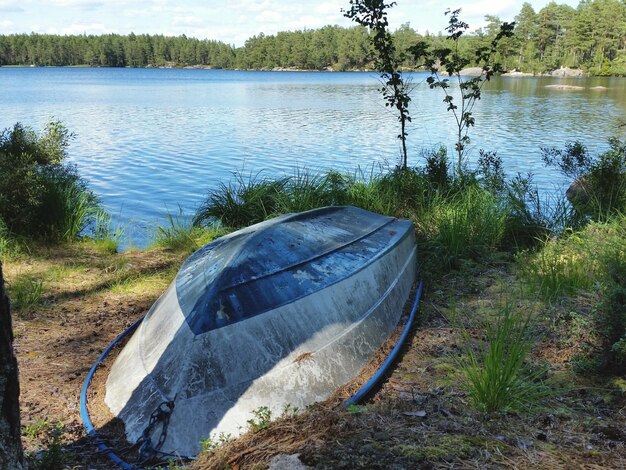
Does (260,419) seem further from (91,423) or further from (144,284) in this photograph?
(144,284)

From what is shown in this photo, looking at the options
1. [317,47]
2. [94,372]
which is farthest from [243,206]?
[317,47]

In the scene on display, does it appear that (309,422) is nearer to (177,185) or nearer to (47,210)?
(47,210)

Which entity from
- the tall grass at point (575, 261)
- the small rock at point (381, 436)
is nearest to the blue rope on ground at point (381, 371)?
the small rock at point (381, 436)

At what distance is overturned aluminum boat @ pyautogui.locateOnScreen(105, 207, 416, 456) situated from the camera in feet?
10.8

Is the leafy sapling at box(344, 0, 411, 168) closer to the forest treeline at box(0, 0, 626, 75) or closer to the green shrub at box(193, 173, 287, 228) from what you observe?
the green shrub at box(193, 173, 287, 228)

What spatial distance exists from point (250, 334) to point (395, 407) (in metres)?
1.01

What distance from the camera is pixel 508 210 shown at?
23.4 ft

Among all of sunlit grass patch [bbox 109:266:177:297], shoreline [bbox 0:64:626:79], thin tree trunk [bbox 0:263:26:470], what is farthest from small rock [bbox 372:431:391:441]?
shoreline [bbox 0:64:626:79]

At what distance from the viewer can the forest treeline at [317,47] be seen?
3115 inches

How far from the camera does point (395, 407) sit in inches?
125

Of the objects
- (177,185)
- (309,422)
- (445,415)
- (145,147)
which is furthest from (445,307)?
(145,147)

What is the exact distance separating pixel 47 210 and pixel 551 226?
262 inches

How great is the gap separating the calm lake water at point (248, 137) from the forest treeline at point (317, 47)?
157ft

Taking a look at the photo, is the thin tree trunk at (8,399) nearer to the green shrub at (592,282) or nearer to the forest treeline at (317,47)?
the green shrub at (592,282)
